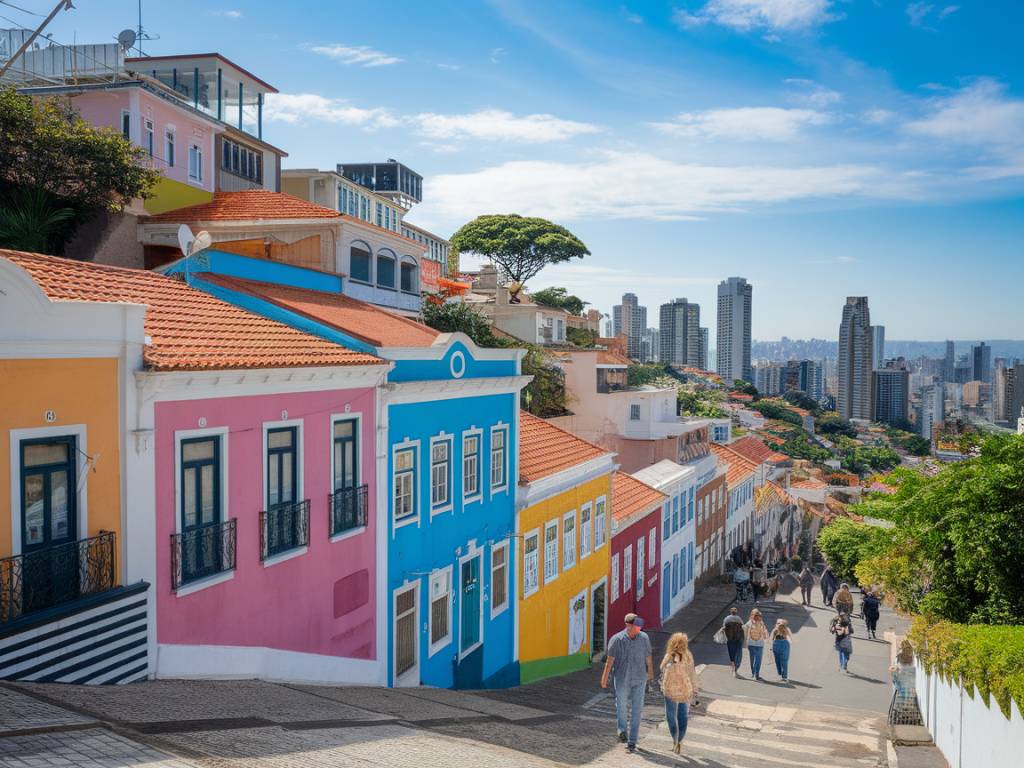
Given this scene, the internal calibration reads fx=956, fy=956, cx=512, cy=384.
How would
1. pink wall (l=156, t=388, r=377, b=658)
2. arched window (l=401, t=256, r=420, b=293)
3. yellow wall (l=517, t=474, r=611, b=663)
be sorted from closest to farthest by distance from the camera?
1. pink wall (l=156, t=388, r=377, b=658)
2. yellow wall (l=517, t=474, r=611, b=663)
3. arched window (l=401, t=256, r=420, b=293)

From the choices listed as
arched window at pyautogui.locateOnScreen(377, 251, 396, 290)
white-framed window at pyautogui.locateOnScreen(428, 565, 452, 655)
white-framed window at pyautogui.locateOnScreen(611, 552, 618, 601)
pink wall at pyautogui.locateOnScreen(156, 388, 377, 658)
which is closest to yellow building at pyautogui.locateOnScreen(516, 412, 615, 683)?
white-framed window at pyautogui.locateOnScreen(611, 552, 618, 601)

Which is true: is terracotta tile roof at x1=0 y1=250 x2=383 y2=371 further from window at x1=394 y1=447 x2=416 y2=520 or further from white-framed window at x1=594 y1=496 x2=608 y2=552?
white-framed window at x1=594 y1=496 x2=608 y2=552

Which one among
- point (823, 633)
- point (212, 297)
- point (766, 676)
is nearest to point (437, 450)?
point (212, 297)

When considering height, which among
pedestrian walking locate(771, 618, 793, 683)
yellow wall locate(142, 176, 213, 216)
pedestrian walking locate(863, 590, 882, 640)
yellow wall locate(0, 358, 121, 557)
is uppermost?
yellow wall locate(142, 176, 213, 216)

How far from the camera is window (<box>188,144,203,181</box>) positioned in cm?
2733

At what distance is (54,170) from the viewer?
2036 centimetres

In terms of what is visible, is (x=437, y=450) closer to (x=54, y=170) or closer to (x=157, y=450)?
(x=157, y=450)

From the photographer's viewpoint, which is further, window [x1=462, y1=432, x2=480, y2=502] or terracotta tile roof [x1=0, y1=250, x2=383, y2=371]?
window [x1=462, y1=432, x2=480, y2=502]

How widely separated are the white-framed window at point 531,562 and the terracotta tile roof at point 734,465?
25.5 metres

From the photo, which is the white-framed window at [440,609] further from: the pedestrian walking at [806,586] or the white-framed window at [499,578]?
the pedestrian walking at [806,586]

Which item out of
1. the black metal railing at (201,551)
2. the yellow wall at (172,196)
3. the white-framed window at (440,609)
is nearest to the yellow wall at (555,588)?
the white-framed window at (440,609)

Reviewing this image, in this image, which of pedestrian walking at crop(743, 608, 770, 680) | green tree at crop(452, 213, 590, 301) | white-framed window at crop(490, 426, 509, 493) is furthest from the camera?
green tree at crop(452, 213, 590, 301)

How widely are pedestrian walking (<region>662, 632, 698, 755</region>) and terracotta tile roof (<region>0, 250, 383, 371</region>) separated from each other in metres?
5.79

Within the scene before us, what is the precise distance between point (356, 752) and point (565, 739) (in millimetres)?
3869
